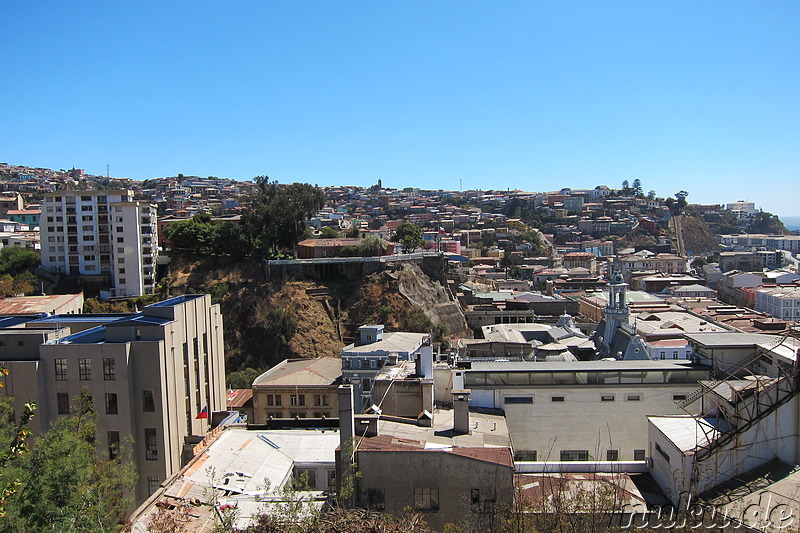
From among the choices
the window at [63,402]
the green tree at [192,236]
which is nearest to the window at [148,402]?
the window at [63,402]

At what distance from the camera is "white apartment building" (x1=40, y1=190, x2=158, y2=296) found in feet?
139

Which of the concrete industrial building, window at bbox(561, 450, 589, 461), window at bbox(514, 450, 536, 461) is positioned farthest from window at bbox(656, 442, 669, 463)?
window at bbox(514, 450, 536, 461)

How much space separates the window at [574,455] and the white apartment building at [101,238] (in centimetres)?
3434

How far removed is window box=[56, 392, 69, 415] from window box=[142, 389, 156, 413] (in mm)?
2150

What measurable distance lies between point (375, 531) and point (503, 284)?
60306 mm

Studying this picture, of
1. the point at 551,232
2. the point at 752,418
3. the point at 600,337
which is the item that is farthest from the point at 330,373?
the point at 551,232

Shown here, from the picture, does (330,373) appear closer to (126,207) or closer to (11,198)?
(126,207)

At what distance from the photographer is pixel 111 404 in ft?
57.8

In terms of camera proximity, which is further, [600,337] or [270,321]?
[270,321]

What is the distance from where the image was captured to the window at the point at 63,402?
699 inches

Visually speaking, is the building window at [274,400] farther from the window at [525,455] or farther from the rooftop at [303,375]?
the window at [525,455]

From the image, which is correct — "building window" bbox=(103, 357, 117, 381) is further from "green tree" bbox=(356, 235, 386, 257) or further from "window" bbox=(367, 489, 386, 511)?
"green tree" bbox=(356, 235, 386, 257)

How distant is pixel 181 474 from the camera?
49.9ft

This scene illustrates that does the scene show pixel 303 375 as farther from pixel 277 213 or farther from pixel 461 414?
pixel 277 213
